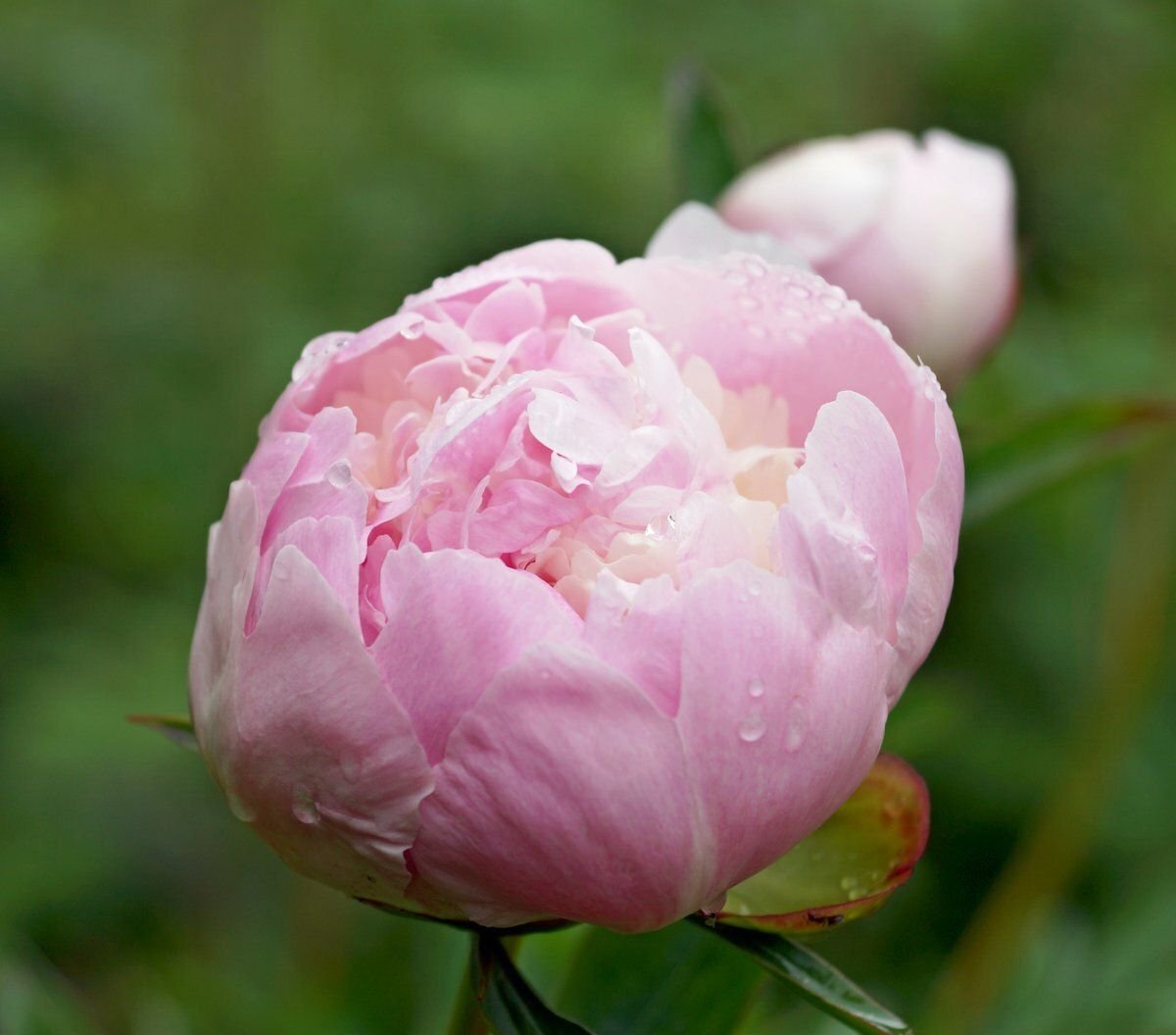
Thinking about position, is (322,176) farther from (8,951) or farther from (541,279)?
(541,279)

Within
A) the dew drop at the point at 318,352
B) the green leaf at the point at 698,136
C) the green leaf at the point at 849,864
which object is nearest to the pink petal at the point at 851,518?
the green leaf at the point at 849,864

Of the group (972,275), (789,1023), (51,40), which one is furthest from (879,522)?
(51,40)

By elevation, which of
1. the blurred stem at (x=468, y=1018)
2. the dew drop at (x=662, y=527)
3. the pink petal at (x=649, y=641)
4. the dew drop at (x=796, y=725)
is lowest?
the blurred stem at (x=468, y=1018)

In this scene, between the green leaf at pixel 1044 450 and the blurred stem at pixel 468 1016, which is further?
the green leaf at pixel 1044 450

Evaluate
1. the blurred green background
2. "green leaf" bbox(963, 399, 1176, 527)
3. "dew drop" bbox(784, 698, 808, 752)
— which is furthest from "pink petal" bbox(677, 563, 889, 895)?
the blurred green background

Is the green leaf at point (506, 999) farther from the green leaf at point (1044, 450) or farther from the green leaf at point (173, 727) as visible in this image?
the green leaf at point (1044, 450)

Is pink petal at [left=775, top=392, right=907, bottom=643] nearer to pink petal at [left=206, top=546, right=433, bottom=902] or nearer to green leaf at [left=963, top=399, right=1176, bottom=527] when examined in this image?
→ pink petal at [left=206, top=546, right=433, bottom=902]
